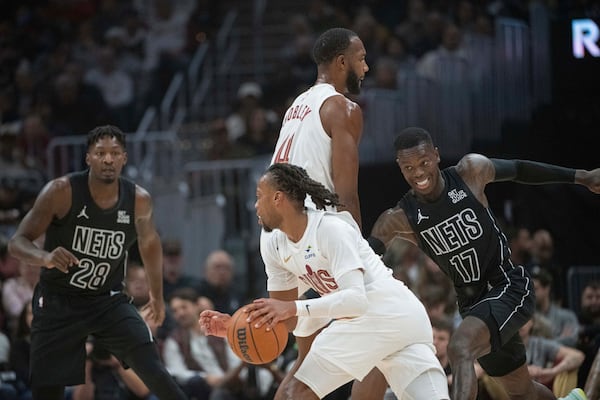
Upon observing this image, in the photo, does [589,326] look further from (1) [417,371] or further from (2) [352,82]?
(1) [417,371]

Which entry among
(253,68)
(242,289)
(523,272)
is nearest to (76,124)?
(253,68)

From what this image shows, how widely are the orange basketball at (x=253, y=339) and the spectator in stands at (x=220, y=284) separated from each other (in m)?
4.67

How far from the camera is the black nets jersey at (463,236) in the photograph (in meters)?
6.10

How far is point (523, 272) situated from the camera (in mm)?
6199

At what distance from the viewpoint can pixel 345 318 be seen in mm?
5121

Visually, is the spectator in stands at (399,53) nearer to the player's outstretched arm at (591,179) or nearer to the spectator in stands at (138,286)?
the spectator in stands at (138,286)

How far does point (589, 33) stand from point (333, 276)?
5261mm

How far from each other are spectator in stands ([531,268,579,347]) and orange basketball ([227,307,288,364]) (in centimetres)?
403

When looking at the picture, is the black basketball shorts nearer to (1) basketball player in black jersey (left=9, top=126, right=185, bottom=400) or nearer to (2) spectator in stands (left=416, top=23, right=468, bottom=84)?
(1) basketball player in black jersey (left=9, top=126, right=185, bottom=400)

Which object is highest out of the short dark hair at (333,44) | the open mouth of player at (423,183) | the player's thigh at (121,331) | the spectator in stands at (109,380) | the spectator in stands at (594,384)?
the short dark hair at (333,44)

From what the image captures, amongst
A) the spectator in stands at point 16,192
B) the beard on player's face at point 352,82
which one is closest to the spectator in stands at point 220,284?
the spectator in stands at point 16,192

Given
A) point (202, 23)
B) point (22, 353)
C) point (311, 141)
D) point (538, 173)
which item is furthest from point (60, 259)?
point (202, 23)

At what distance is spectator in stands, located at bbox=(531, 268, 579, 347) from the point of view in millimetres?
8547

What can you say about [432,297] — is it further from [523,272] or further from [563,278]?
[523,272]
